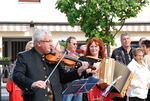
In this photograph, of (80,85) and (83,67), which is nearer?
(83,67)

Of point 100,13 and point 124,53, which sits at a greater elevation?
point 100,13

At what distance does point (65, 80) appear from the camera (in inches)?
304

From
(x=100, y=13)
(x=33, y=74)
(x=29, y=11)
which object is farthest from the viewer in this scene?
(x=29, y=11)

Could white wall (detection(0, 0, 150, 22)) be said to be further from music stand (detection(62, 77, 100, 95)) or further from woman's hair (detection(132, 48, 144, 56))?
music stand (detection(62, 77, 100, 95))

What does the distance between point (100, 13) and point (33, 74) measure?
1357cm

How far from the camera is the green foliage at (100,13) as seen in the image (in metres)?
20.5

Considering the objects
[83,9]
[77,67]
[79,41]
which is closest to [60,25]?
[79,41]

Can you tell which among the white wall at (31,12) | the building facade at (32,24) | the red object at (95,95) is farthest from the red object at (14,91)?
the white wall at (31,12)

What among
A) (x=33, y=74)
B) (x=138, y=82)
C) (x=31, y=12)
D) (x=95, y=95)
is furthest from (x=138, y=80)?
(x=31, y=12)

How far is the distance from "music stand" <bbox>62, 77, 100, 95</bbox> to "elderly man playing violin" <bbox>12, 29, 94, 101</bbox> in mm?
392

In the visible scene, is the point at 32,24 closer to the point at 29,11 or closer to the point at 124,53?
the point at 29,11

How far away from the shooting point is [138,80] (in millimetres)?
12023

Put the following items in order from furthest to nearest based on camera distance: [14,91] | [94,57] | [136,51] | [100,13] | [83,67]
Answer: [100,13] < [136,51] < [14,91] < [94,57] < [83,67]

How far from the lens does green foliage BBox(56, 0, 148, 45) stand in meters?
20.5
